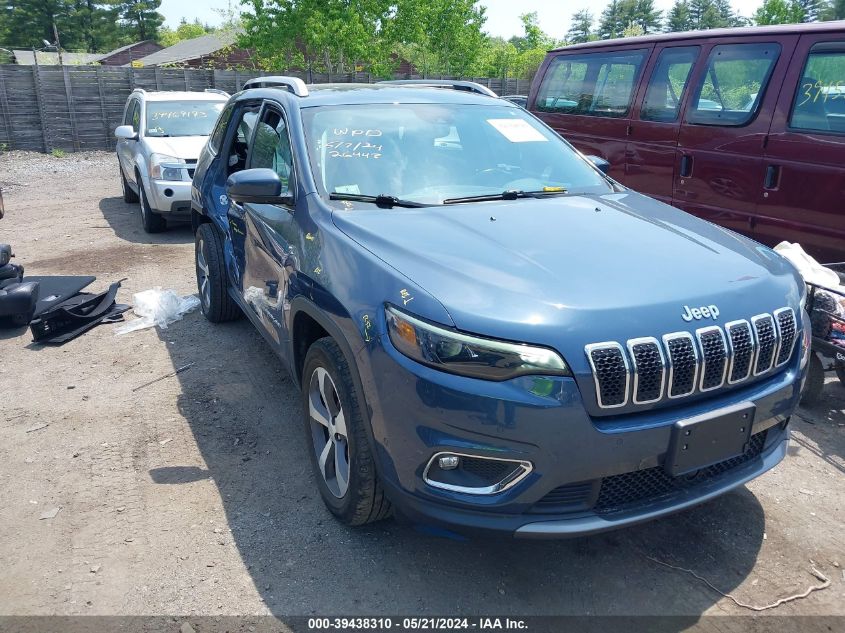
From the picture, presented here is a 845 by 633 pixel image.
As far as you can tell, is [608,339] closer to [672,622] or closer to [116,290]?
[672,622]

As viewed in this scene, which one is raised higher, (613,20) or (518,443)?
(613,20)

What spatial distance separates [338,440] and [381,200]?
113 cm

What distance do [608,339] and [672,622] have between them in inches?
44.1

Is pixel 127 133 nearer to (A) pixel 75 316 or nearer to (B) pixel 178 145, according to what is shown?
(B) pixel 178 145

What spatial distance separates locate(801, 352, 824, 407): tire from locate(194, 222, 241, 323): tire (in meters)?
4.03

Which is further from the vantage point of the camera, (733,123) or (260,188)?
(733,123)

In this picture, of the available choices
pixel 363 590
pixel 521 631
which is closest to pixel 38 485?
pixel 363 590

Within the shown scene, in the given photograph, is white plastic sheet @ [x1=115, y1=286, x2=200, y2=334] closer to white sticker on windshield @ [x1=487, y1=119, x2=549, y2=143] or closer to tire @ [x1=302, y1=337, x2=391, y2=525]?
tire @ [x1=302, y1=337, x2=391, y2=525]

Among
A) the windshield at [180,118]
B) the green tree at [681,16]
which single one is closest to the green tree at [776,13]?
the green tree at [681,16]

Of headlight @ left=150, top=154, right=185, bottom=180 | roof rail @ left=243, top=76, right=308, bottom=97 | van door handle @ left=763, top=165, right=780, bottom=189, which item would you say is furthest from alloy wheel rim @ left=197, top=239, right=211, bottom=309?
van door handle @ left=763, top=165, right=780, bottom=189

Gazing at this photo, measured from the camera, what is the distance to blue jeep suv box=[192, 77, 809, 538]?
7.50 feet

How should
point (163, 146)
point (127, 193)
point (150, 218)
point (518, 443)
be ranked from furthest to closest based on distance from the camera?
point (127, 193) < point (163, 146) < point (150, 218) < point (518, 443)

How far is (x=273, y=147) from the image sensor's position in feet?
13.3

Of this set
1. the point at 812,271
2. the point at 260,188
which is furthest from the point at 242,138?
the point at 812,271
